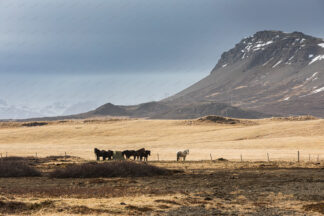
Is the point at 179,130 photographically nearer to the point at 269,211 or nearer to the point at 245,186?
the point at 245,186

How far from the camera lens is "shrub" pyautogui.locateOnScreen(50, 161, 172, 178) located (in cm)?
3077

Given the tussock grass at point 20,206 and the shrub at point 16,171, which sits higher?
the shrub at point 16,171

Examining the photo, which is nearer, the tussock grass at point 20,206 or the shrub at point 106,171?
the tussock grass at point 20,206

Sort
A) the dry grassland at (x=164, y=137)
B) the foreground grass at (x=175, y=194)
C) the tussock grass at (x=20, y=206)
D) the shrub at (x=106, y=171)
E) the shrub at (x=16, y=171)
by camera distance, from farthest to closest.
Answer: the dry grassland at (x=164, y=137) → the shrub at (x=16, y=171) → the shrub at (x=106, y=171) → the foreground grass at (x=175, y=194) → the tussock grass at (x=20, y=206)

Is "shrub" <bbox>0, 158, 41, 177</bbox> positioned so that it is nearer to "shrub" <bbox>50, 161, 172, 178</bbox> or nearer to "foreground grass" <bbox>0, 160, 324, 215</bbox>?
"foreground grass" <bbox>0, 160, 324, 215</bbox>

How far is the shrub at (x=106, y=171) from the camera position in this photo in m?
30.8

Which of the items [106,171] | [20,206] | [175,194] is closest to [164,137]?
[106,171]

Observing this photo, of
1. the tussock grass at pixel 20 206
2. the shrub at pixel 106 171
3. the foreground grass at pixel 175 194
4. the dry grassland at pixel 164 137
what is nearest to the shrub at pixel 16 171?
the foreground grass at pixel 175 194

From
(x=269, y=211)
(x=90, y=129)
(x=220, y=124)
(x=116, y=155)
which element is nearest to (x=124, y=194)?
(x=269, y=211)

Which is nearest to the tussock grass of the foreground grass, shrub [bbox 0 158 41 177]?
the foreground grass

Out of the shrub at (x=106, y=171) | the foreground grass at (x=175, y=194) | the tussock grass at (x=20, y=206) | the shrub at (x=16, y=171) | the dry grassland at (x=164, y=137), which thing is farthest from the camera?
the dry grassland at (x=164, y=137)

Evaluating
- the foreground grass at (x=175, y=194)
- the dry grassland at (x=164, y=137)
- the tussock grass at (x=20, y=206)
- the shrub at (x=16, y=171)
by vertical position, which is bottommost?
the foreground grass at (x=175, y=194)

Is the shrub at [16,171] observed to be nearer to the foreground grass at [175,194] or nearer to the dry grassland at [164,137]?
the foreground grass at [175,194]

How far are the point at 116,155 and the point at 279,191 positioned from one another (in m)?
28.6
